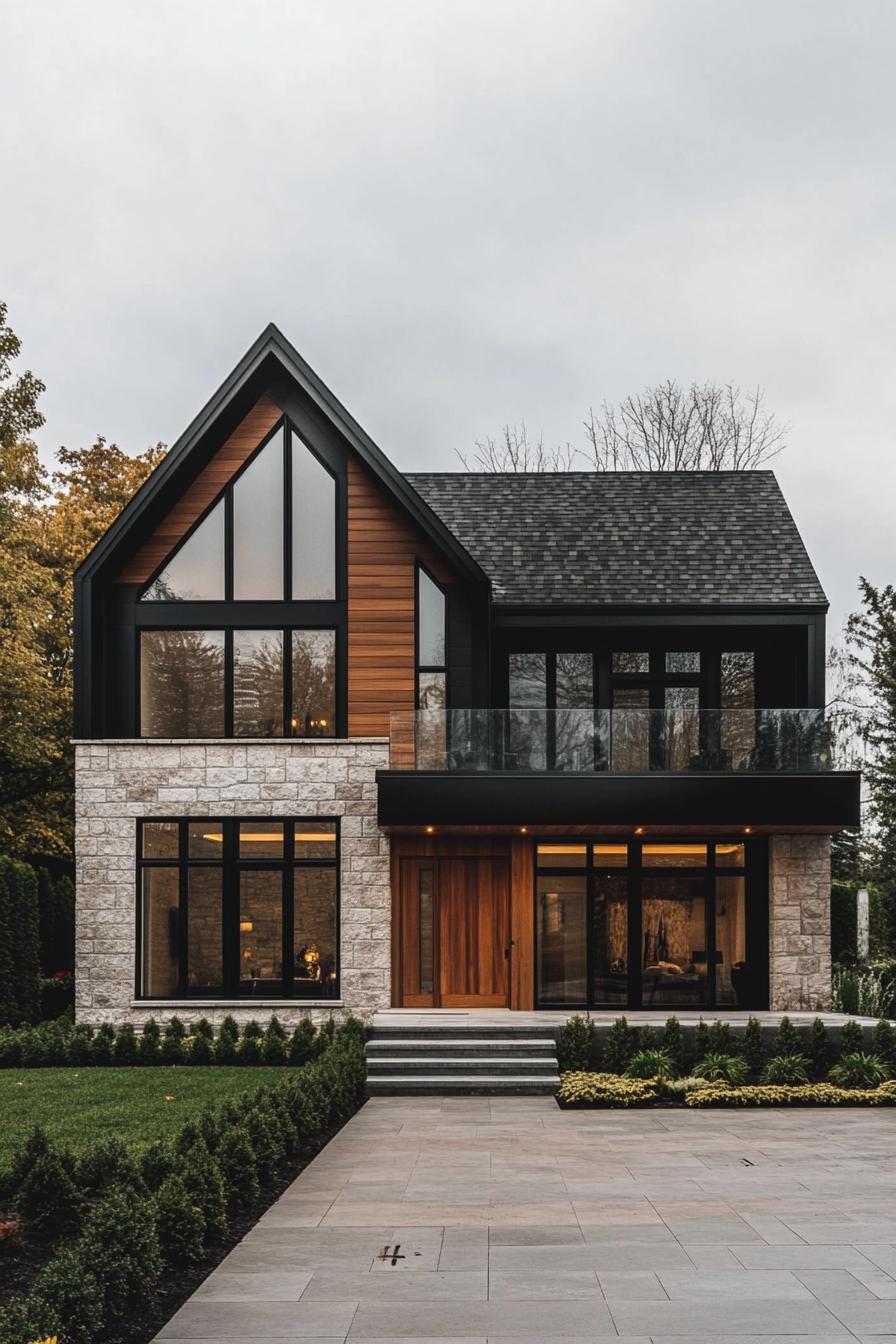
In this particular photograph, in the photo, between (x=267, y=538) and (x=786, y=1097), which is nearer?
(x=786, y=1097)

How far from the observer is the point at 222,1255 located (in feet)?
25.5

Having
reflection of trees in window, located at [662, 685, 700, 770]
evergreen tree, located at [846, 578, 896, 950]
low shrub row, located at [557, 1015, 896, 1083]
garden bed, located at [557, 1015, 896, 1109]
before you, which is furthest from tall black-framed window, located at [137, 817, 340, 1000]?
evergreen tree, located at [846, 578, 896, 950]

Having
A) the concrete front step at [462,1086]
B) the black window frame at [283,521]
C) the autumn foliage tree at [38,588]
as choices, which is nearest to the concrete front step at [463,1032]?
the concrete front step at [462,1086]

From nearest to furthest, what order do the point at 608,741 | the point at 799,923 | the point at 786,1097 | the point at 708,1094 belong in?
the point at 708,1094 < the point at 786,1097 < the point at 608,741 < the point at 799,923

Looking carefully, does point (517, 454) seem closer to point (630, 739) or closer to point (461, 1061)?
point (630, 739)

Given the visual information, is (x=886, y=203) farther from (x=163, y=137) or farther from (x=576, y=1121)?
(x=576, y=1121)

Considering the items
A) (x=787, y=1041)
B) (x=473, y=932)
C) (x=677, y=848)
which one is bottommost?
(x=787, y=1041)

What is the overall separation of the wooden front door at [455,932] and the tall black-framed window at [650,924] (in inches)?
22.9

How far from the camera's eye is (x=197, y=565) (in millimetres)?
18625

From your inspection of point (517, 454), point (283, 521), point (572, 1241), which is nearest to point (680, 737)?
point (283, 521)

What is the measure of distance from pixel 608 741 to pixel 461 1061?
16.7ft

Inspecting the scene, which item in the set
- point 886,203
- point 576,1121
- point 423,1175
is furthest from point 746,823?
point 886,203

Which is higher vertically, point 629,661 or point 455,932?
point 629,661

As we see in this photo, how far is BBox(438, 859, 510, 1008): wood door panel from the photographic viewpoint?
18297 mm
